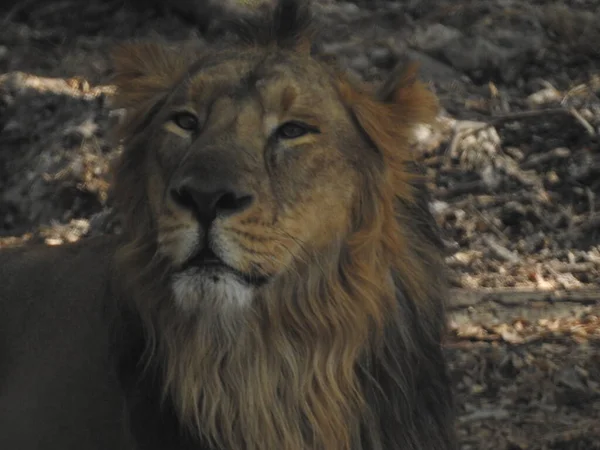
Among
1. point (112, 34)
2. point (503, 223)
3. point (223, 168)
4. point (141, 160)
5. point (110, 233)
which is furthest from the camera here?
point (112, 34)

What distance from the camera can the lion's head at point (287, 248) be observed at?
3.10 metres

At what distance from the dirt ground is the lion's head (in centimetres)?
46

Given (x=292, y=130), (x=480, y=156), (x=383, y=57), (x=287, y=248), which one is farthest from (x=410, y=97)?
(x=383, y=57)

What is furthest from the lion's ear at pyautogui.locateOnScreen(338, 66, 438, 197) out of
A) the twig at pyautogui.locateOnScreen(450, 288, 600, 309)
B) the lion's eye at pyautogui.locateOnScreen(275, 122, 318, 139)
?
the twig at pyautogui.locateOnScreen(450, 288, 600, 309)

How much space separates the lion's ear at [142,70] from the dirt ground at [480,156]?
533 millimetres

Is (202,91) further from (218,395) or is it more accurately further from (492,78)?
(492,78)

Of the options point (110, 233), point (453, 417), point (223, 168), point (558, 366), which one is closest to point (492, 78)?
point (558, 366)

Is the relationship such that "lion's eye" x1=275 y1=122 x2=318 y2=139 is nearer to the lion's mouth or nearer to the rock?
the lion's mouth

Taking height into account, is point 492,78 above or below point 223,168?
below

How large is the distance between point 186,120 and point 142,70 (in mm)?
367

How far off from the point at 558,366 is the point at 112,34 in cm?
470

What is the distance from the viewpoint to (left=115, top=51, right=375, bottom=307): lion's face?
2.93 meters

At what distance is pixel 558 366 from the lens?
184 inches

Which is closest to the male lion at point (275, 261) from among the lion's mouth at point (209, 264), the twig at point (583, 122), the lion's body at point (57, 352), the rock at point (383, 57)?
the lion's mouth at point (209, 264)
